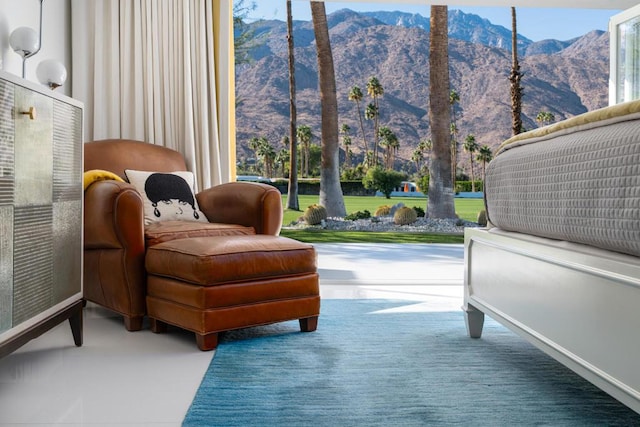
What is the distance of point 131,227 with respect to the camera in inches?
101

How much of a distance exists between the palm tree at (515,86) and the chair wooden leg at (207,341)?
15.6ft

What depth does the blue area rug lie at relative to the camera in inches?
62.0

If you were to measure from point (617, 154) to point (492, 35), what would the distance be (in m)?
5.46

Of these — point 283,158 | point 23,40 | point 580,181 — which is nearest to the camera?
point 580,181

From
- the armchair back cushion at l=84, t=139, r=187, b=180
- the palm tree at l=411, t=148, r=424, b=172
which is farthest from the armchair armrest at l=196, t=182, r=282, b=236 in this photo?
the palm tree at l=411, t=148, r=424, b=172

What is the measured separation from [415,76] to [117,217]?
4.47m

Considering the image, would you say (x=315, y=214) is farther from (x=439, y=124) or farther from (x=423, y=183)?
(x=439, y=124)

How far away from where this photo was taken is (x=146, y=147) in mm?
3543

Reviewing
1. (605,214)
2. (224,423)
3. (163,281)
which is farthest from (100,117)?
(605,214)

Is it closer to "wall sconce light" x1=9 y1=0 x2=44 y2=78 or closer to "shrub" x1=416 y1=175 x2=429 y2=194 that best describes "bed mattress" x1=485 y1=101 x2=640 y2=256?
"wall sconce light" x1=9 y1=0 x2=44 y2=78

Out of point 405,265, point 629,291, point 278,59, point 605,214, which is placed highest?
point 278,59

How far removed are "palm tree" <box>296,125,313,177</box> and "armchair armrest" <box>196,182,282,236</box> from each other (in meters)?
2.91

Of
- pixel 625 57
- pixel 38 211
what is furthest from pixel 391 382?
pixel 625 57

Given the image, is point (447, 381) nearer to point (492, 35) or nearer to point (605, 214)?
point (605, 214)
